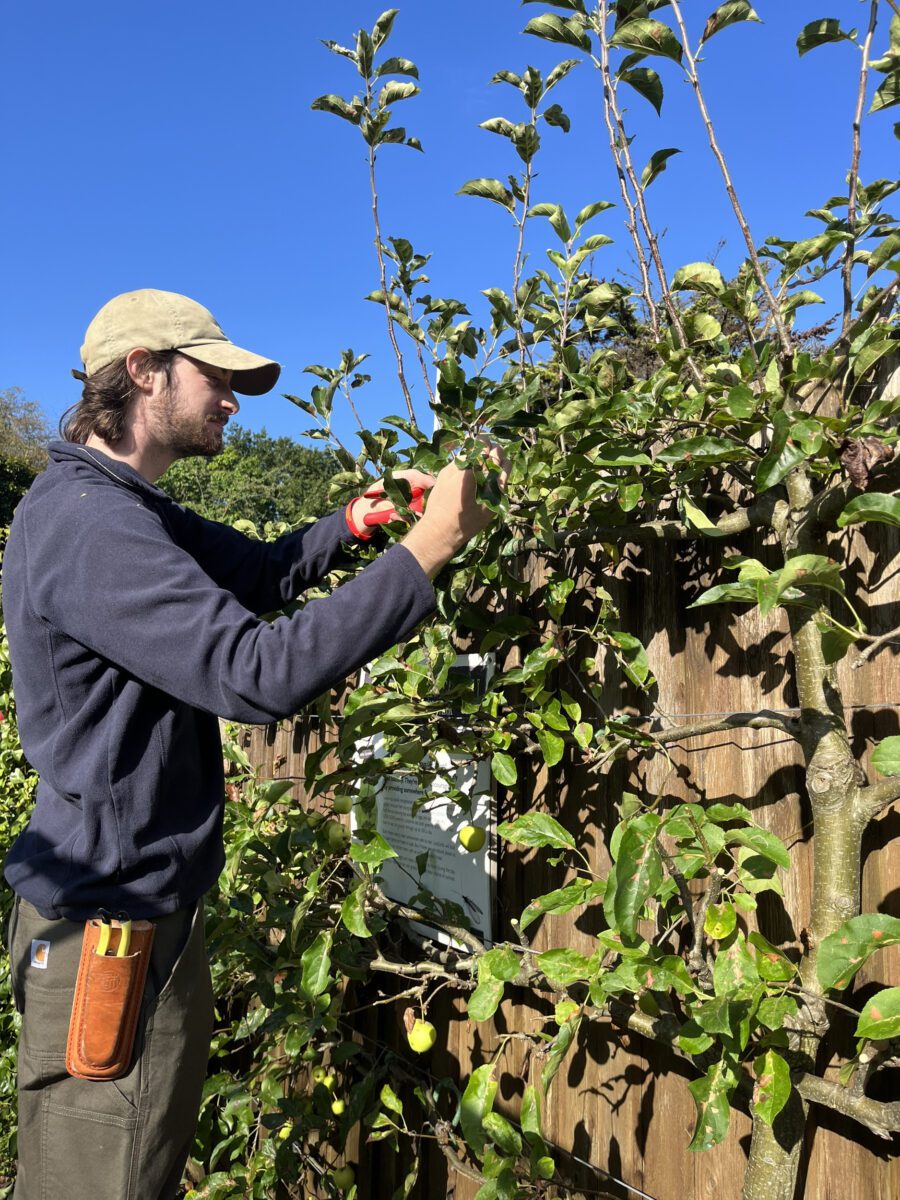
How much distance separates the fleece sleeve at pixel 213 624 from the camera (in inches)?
54.6

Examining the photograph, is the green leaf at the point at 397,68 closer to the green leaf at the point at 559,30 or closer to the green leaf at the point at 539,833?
the green leaf at the point at 559,30

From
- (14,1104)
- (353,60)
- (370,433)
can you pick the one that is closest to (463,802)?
(370,433)

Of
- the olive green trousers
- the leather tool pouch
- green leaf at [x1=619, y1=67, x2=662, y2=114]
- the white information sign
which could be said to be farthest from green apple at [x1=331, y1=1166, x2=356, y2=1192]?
green leaf at [x1=619, y1=67, x2=662, y2=114]

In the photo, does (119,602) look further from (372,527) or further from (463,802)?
(463,802)

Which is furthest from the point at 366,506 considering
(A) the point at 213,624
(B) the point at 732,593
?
(B) the point at 732,593

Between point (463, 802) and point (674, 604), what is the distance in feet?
2.07

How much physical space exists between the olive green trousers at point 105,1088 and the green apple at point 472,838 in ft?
2.12

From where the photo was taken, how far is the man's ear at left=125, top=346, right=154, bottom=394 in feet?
6.38

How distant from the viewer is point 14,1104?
138 inches

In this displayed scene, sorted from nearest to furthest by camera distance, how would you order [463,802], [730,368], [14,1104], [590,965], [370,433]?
[590,965], [730,368], [463,802], [370,433], [14,1104]

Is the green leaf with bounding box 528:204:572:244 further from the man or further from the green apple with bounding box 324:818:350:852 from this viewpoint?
the green apple with bounding box 324:818:350:852

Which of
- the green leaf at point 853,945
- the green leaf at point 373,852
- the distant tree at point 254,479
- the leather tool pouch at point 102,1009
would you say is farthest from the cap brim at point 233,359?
the distant tree at point 254,479

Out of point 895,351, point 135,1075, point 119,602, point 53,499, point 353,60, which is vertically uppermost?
point 353,60

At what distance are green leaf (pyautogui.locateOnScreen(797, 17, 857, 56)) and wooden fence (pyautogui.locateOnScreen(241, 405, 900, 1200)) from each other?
2.38 feet
